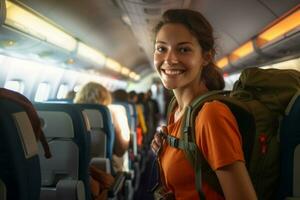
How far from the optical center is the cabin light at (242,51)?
521cm

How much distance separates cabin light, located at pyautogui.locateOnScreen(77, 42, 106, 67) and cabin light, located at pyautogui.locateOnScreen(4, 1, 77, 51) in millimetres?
662

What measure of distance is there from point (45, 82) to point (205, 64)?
6222 millimetres

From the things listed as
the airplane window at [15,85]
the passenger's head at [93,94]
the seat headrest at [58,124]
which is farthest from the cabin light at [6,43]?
the airplane window at [15,85]

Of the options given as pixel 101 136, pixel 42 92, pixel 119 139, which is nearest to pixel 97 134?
pixel 101 136

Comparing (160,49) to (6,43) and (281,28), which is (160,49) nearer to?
(281,28)

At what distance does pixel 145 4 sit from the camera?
3.94 metres

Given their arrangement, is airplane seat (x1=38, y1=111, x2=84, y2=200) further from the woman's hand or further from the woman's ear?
the woman's ear

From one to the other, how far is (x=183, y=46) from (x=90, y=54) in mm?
5568

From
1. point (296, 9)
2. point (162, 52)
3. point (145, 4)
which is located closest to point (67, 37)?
point (145, 4)

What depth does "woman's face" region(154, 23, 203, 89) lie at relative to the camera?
5.21ft

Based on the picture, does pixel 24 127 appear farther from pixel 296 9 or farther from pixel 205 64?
pixel 296 9

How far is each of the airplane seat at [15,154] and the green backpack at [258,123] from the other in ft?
2.00

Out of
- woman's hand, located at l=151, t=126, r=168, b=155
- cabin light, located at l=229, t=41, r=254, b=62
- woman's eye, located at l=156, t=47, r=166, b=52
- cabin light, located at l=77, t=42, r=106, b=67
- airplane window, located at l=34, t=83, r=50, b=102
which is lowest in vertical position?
woman's hand, located at l=151, t=126, r=168, b=155

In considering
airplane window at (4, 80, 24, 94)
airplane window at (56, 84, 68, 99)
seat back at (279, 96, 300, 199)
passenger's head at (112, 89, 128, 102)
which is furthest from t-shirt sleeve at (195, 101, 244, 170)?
airplane window at (56, 84, 68, 99)
